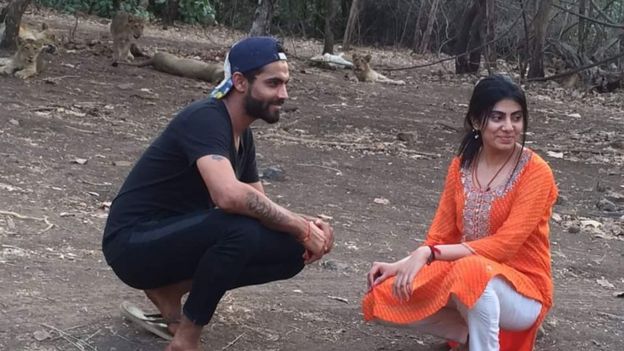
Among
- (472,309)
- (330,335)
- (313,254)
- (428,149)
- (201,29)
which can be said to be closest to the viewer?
(472,309)

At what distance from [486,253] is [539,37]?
12.1 m

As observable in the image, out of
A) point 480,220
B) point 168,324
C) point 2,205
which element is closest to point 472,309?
point 480,220

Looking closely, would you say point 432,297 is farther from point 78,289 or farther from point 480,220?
point 78,289

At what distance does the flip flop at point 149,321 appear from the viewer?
342cm

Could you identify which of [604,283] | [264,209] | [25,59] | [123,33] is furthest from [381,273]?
[123,33]

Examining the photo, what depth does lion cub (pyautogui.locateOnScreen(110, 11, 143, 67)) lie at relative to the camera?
11508 millimetres

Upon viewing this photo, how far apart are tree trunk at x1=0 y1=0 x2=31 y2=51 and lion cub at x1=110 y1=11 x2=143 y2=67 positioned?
1412 millimetres

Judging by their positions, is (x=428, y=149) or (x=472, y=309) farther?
(x=428, y=149)

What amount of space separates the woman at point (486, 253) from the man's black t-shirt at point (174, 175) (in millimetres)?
671

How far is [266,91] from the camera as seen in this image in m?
3.21

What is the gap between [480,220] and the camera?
3.29 meters

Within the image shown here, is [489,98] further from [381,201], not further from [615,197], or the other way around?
[615,197]

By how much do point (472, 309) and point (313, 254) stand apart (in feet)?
1.87

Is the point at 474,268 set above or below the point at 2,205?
above
